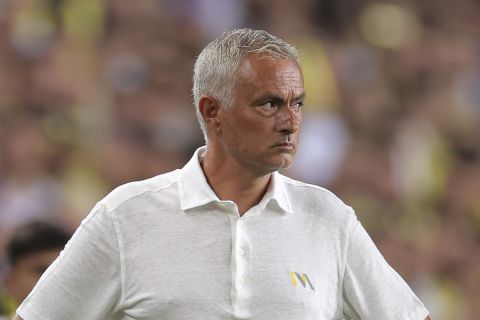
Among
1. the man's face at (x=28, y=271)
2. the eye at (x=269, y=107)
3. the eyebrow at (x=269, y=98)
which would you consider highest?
the eyebrow at (x=269, y=98)

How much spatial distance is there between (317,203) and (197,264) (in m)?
0.36

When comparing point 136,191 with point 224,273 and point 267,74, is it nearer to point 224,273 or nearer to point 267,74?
point 224,273

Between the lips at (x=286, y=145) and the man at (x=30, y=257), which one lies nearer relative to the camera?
the lips at (x=286, y=145)

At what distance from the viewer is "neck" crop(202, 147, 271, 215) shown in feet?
8.70

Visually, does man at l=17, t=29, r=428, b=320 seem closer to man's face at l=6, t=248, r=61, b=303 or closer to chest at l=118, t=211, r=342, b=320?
chest at l=118, t=211, r=342, b=320

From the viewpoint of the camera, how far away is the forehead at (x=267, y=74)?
256 cm

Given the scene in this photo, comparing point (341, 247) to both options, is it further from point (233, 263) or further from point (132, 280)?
point (132, 280)

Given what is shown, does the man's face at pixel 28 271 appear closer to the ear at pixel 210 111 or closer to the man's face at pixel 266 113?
the ear at pixel 210 111

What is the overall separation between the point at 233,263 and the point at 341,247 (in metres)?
0.28

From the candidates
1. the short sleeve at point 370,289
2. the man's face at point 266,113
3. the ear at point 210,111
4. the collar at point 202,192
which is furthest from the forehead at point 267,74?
the short sleeve at point 370,289

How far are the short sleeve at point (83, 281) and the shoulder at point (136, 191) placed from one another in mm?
56

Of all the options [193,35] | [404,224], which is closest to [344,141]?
[404,224]

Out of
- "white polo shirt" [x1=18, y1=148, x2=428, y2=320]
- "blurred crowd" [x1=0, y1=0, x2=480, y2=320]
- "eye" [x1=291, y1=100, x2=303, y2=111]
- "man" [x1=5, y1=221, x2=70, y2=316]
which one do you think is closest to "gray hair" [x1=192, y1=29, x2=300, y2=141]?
"eye" [x1=291, y1=100, x2=303, y2=111]

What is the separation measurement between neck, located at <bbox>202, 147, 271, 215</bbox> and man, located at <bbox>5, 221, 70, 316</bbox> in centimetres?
125
